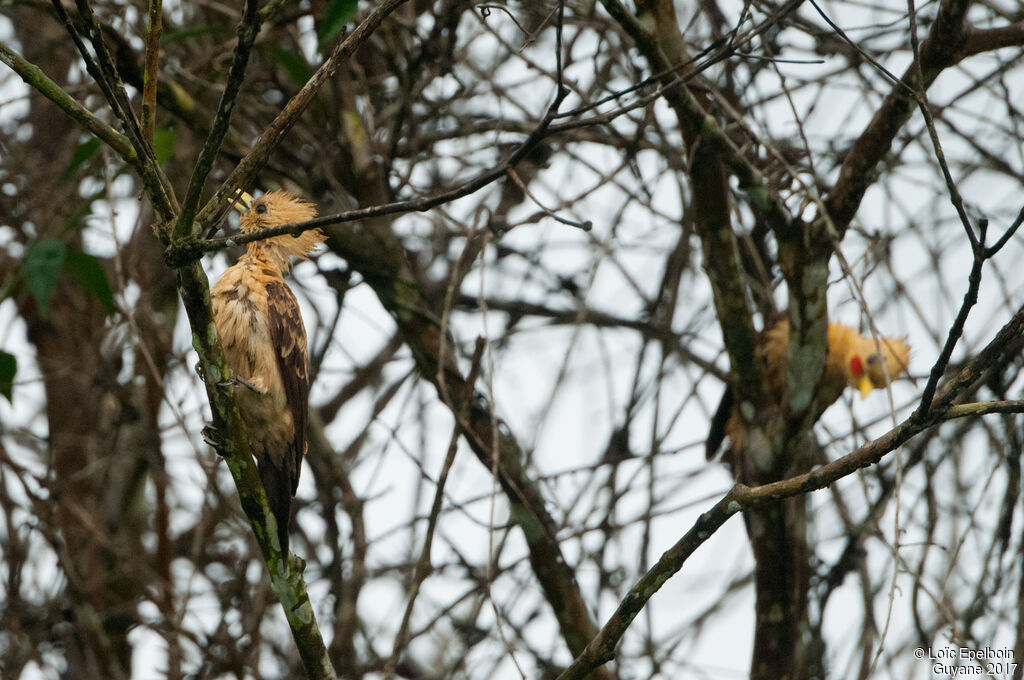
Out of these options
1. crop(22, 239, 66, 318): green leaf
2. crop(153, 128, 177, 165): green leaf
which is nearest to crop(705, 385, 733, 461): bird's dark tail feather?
crop(153, 128, 177, 165): green leaf

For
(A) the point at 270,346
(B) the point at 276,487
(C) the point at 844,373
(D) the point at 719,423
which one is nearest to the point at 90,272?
(A) the point at 270,346

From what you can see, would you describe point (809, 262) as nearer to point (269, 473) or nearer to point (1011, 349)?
point (1011, 349)

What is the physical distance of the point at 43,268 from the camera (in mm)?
Answer: 3174

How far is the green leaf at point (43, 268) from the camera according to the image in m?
3.13

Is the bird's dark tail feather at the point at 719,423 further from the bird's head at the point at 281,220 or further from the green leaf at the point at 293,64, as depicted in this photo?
the green leaf at the point at 293,64

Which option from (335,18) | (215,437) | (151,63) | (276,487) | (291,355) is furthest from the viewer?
(276,487)

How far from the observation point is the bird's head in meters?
A: 3.57

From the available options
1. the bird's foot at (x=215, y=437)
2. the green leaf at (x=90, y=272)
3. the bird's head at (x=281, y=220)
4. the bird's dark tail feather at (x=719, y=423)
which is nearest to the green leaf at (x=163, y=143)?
the bird's head at (x=281, y=220)

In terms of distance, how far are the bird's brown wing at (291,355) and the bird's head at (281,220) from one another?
0.53ft

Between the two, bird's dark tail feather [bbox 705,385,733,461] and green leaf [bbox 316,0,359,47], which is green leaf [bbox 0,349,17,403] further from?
bird's dark tail feather [bbox 705,385,733,461]

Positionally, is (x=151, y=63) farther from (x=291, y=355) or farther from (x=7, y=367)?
(x=291, y=355)

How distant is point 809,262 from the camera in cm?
346

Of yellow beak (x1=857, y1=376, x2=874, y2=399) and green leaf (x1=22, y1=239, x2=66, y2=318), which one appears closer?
green leaf (x1=22, y1=239, x2=66, y2=318)

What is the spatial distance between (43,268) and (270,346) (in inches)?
28.8
